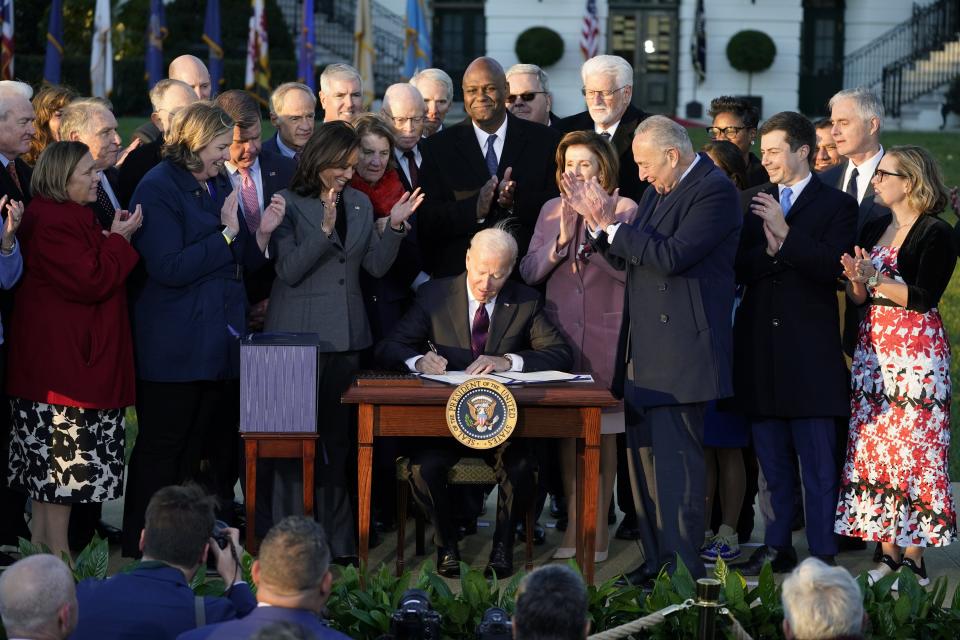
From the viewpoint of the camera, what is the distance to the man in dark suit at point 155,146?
7.79 metres

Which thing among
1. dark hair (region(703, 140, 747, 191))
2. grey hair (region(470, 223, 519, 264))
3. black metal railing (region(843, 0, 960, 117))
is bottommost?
grey hair (region(470, 223, 519, 264))

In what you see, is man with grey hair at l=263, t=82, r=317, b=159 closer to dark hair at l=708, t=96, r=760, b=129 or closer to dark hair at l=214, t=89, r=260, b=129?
dark hair at l=214, t=89, r=260, b=129

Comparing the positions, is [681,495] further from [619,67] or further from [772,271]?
[619,67]

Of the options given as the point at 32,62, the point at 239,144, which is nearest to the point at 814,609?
the point at 239,144

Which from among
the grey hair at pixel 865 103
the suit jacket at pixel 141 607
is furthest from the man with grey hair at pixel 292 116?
the suit jacket at pixel 141 607

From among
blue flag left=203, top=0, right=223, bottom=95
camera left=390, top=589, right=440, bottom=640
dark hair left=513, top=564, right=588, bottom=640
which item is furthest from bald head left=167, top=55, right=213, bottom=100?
blue flag left=203, top=0, right=223, bottom=95

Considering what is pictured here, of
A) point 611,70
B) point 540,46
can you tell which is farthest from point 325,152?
point 540,46


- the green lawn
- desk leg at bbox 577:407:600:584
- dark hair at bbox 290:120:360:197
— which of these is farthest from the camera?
the green lawn

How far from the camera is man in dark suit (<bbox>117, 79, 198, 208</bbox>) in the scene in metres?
7.79

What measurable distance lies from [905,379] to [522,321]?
5.85 feet

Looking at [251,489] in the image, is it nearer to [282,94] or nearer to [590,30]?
[282,94]

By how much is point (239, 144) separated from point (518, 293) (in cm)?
165

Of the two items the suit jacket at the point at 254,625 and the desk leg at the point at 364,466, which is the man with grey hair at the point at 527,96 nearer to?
the desk leg at the point at 364,466

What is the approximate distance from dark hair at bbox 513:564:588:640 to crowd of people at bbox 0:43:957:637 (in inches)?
103
